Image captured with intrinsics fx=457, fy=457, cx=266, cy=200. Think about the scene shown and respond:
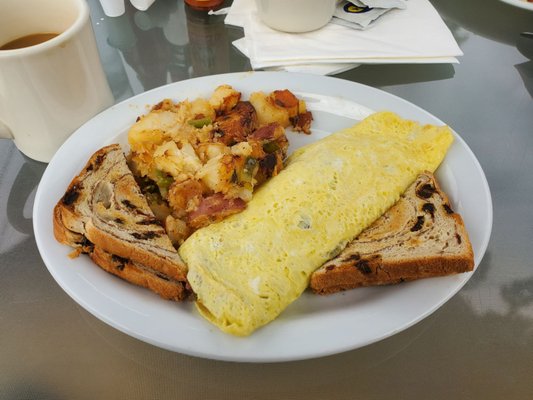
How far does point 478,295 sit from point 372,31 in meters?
1.15

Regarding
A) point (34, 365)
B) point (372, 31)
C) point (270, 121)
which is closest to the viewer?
point (34, 365)

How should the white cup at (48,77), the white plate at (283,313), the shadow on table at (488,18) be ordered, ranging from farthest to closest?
1. the shadow on table at (488,18)
2. the white cup at (48,77)
3. the white plate at (283,313)

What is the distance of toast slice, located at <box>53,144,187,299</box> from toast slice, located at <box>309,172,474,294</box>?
0.36 meters

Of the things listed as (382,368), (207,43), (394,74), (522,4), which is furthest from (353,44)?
(382,368)

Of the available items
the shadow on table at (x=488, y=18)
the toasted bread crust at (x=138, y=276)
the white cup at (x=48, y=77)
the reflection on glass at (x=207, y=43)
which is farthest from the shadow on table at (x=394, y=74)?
the toasted bread crust at (x=138, y=276)

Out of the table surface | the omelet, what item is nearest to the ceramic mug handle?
the table surface

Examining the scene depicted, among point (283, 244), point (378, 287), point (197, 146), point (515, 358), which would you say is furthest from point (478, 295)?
point (197, 146)

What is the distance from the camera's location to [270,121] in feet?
4.99

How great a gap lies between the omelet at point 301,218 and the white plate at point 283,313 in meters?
0.04

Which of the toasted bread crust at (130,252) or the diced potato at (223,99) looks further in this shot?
the diced potato at (223,99)

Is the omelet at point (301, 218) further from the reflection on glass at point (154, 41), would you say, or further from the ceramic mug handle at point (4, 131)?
→ the reflection on glass at point (154, 41)

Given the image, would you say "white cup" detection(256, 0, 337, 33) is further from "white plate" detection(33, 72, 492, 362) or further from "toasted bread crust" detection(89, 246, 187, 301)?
"toasted bread crust" detection(89, 246, 187, 301)

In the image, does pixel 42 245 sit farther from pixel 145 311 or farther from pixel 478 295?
pixel 478 295

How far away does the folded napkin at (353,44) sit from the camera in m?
1.80
